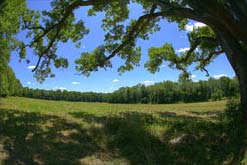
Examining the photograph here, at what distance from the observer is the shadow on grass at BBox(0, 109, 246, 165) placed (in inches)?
297

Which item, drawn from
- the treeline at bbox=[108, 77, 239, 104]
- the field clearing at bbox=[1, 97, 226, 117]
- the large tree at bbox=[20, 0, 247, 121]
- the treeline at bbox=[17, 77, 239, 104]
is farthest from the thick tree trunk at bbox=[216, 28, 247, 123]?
the treeline at bbox=[108, 77, 239, 104]

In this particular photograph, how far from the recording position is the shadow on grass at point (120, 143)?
7.55 meters

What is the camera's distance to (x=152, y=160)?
24.5ft

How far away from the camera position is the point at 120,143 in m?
8.67

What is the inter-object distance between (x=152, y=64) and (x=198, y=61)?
3169 millimetres

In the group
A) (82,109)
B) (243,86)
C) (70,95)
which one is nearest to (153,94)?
(70,95)

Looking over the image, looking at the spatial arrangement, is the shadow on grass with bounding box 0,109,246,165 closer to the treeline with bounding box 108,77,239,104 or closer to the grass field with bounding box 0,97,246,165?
the grass field with bounding box 0,97,246,165

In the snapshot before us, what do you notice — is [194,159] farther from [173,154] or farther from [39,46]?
[39,46]

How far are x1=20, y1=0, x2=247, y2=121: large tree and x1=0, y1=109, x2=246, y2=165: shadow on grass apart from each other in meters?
2.30

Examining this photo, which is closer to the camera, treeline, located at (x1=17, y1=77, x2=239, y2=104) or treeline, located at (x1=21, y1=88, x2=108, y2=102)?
treeline, located at (x1=21, y1=88, x2=108, y2=102)

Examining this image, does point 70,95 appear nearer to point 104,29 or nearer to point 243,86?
point 104,29

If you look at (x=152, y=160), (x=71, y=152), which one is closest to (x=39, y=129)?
(x=71, y=152)

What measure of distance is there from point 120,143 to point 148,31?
9.34 metres

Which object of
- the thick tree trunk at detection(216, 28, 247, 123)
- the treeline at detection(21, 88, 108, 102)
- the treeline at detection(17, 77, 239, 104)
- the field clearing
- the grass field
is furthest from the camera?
the treeline at detection(17, 77, 239, 104)
